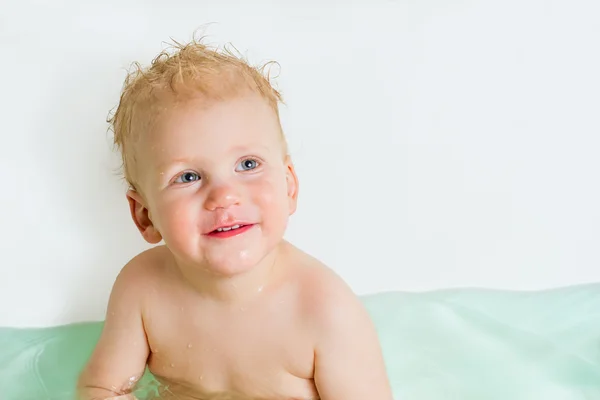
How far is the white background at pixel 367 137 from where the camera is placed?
1.65 m

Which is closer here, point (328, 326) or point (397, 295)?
point (328, 326)

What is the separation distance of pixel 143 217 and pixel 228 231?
185 millimetres

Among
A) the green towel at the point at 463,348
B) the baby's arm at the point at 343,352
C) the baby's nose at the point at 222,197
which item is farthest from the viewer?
the green towel at the point at 463,348

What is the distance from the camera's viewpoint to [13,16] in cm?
164

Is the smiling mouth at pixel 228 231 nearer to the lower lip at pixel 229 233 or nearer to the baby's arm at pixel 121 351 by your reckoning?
the lower lip at pixel 229 233

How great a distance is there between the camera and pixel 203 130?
113 cm

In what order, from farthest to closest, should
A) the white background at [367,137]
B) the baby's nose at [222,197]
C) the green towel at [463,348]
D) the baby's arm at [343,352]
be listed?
the white background at [367,137] < the green towel at [463,348] < the baby's arm at [343,352] < the baby's nose at [222,197]

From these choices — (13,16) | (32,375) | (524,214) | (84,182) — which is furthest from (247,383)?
(13,16)

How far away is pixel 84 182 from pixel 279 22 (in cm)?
45

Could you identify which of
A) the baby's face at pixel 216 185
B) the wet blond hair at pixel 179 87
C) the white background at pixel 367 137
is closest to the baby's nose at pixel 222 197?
the baby's face at pixel 216 185

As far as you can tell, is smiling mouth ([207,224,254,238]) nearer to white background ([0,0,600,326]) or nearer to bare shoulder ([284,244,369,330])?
bare shoulder ([284,244,369,330])

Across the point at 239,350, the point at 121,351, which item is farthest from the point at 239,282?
the point at 121,351

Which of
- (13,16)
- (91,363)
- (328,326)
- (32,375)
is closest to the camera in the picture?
(328,326)

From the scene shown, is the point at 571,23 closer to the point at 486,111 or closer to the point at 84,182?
the point at 486,111
